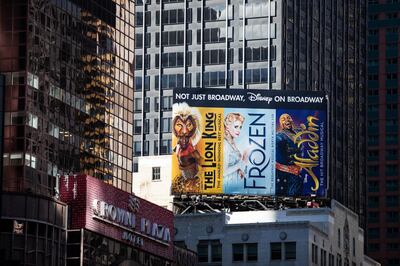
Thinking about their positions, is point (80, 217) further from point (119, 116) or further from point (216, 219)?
point (216, 219)

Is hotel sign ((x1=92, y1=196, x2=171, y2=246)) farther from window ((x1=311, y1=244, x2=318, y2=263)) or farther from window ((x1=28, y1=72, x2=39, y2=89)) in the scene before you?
window ((x1=311, y1=244, x2=318, y2=263))

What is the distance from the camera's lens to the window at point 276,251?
173875 mm

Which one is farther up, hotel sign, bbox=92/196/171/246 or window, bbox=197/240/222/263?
hotel sign, bbox=92/196/171/246

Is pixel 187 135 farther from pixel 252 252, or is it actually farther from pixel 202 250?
pixel 252 252

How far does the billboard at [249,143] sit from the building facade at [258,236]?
305 cm

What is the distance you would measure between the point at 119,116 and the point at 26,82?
71.2 ft

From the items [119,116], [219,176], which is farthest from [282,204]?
[119,116]

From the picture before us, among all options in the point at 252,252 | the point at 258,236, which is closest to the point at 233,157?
the point at 258,236

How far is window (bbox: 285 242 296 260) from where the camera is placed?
17300 cm

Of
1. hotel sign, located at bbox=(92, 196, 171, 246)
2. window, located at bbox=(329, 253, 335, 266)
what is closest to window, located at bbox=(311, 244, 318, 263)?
window, located at bbox=(329, 253, 335, 266)

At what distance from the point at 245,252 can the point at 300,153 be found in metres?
12.8

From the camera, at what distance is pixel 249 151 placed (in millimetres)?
179625

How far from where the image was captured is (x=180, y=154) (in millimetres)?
179500

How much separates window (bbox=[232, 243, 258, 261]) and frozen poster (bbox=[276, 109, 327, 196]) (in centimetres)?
675
